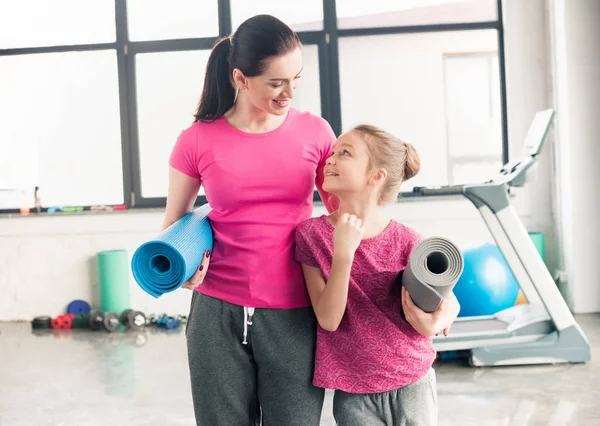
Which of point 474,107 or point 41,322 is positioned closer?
point 41,322

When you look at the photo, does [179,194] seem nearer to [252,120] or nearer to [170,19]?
[252,120]

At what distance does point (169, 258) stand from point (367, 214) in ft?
1.45

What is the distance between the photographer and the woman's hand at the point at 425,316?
1.47m

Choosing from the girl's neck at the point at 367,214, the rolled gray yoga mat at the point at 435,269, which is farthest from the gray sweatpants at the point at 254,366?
the rolled gray yoga mat at the point at 435,269

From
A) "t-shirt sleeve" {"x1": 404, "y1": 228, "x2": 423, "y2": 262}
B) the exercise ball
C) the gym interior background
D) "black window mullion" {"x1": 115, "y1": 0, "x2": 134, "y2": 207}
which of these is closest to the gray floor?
the exercise ball

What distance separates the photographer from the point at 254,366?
1639mm

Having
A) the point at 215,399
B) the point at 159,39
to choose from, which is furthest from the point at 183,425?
the point at 159,39

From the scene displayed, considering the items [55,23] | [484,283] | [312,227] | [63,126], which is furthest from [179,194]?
[55,23]

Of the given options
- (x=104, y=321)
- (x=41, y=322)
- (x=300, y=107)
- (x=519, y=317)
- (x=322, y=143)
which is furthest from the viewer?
(x=300, y=107)

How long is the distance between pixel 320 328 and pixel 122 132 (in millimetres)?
4320

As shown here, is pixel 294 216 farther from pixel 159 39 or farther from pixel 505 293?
pixel 159 39

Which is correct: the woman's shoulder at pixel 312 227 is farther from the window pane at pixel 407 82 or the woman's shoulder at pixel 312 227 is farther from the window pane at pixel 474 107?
the window pane at pixel 474 107

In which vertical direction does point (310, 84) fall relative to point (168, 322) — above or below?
above

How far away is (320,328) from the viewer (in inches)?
63.8
